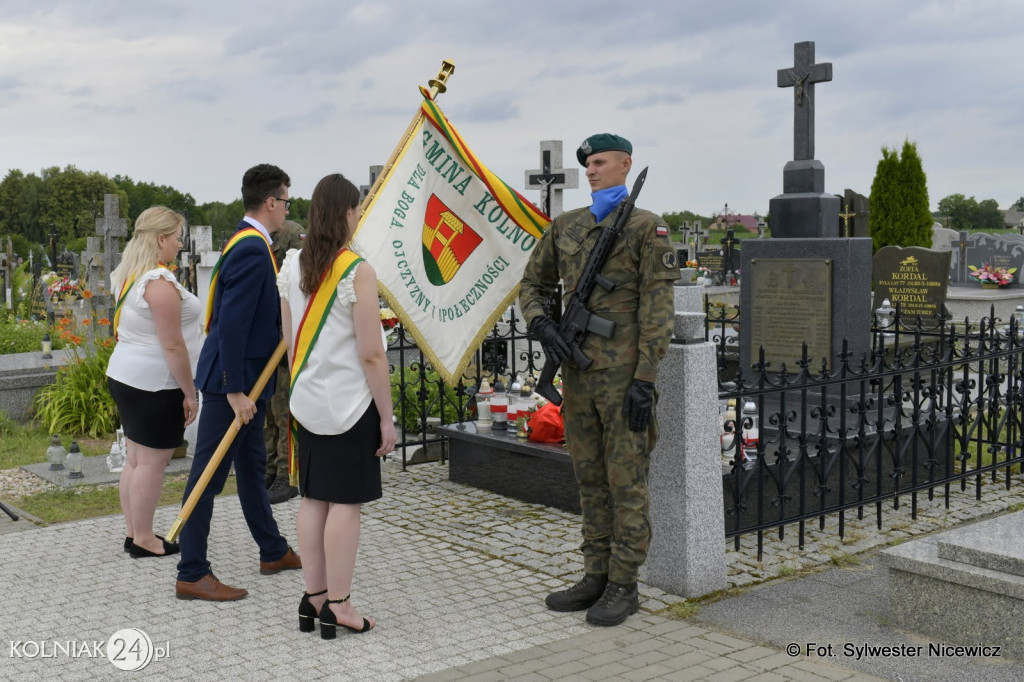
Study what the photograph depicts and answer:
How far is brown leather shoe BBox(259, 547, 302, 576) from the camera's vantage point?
18.9 feet

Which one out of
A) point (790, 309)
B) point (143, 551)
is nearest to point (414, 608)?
point (143, 551)

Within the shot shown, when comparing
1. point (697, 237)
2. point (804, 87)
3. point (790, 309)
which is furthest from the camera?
point (697, 237)

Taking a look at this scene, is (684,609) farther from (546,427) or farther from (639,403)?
(546,427)

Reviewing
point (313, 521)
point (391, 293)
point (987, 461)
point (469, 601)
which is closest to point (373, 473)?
point (313, 521)

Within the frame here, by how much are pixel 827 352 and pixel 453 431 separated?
3152mm

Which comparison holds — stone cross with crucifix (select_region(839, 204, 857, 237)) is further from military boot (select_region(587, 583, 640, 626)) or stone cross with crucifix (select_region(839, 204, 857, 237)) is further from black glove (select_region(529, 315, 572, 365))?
military boot (select_region(587, 583, 640, 626))

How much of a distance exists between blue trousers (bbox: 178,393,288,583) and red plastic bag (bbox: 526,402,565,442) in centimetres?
225

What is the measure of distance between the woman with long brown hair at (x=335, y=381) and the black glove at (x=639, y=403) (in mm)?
1066

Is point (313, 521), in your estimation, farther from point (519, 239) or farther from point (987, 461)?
point (987, 461)

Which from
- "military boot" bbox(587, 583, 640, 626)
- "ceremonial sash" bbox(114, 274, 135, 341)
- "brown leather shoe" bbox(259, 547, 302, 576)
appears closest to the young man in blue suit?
"brown leather shoe" bbox(259, 547, 302, 576)

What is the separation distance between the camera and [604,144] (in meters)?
4.93

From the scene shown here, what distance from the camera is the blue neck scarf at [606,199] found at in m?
4.99

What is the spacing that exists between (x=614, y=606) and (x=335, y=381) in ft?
5.52

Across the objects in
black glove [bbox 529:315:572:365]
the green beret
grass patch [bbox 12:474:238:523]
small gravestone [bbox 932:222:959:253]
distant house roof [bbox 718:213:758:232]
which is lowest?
grass patch [bbox 12:474:238:523]
